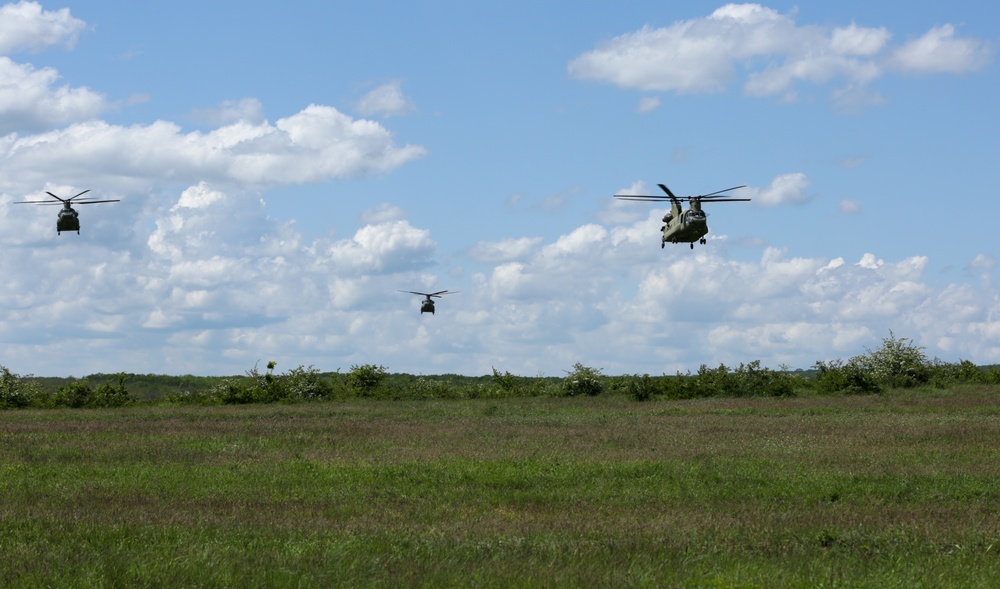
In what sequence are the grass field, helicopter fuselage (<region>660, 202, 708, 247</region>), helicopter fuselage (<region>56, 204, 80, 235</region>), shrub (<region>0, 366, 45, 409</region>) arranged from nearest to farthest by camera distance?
the grass field → helicopter fuselage (<region>660, 202, 708, 247</region>) → helicopter fuselage (<region>56, 204, 80, 235</region>) → shrub (<region>0, 366, 45, 409</region>)

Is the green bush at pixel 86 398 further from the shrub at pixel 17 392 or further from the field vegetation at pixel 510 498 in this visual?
the field vegetation at pixel 510 498

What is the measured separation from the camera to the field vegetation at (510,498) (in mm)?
11883

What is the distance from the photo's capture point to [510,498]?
62.0 feet

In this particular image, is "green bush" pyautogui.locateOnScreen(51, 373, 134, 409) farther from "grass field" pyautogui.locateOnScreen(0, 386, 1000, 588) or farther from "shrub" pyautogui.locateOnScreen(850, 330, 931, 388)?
"shrub" pyautogui.locateOnScreen(850, 330, 931, 388)

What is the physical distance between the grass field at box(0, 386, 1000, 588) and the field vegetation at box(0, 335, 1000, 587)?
63mm

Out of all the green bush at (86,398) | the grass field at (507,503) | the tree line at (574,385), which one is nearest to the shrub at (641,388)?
the tree line at (574,385)

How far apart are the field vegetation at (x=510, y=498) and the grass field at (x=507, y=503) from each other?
6cm

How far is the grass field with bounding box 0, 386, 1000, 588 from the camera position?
11.8m

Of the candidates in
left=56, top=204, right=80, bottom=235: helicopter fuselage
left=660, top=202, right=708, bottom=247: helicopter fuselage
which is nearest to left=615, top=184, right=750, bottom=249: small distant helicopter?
left=660, top=202, right=708, bottom=247: helicopter fuselage

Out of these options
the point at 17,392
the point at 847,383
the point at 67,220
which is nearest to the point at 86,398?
the point at 17,392

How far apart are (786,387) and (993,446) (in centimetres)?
2477

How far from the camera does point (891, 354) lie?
5909 cm

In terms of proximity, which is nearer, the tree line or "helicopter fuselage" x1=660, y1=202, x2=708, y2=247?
"helicopter fuselage" x1=660, y1=202, x2=708, y2=247

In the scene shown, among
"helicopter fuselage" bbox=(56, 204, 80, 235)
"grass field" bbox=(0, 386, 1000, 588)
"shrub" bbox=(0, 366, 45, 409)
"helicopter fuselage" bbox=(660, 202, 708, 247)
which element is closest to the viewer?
"grass field" bbox=(0, 386, 1000, 588)
